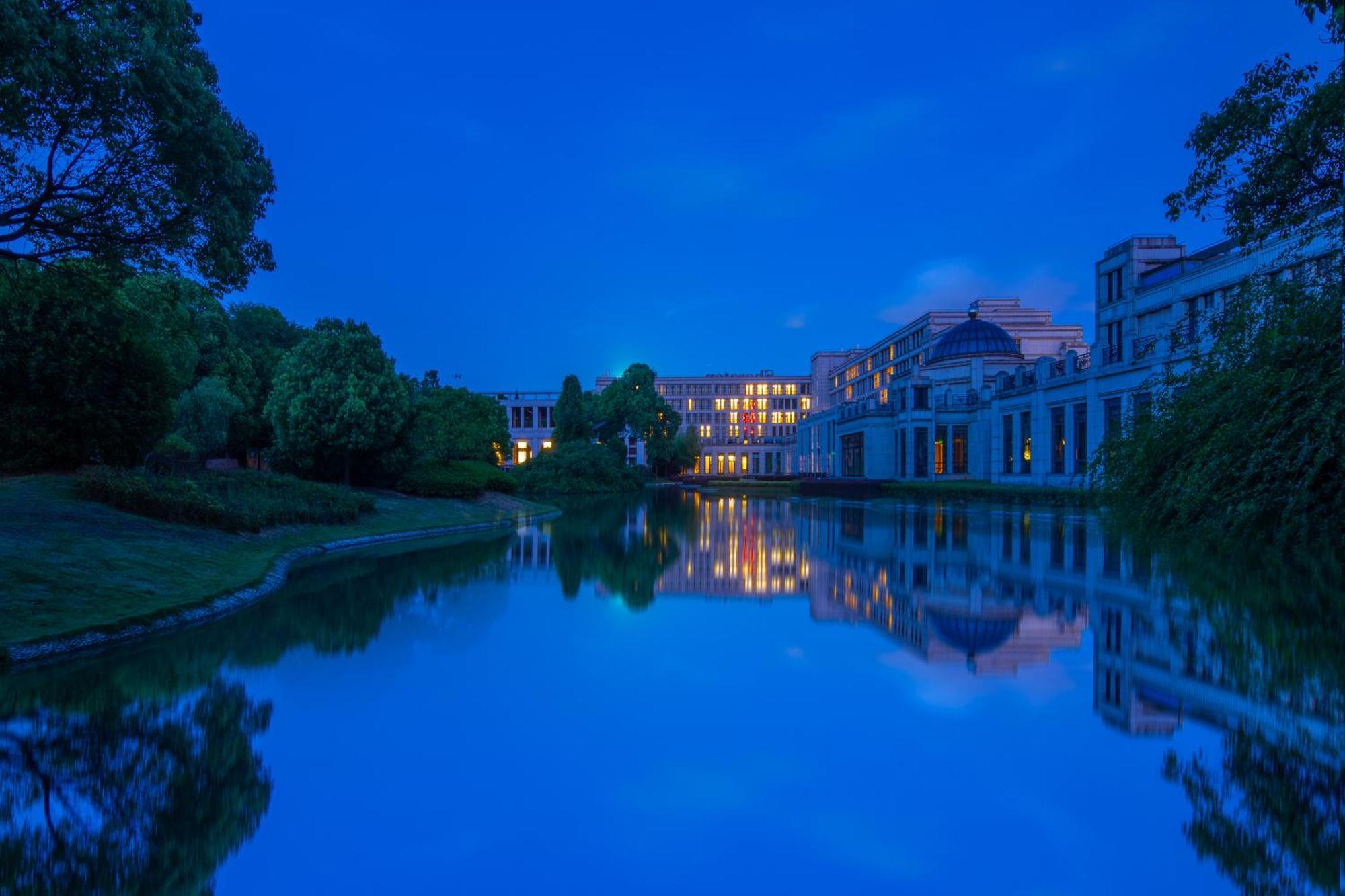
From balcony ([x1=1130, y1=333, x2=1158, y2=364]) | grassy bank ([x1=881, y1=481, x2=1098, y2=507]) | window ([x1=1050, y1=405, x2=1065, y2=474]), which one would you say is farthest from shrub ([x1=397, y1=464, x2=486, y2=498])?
window ([x1=1050, y1=405, x2=1065, y2=474])

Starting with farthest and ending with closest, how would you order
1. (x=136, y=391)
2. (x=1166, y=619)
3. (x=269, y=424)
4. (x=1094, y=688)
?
1. (x=269, y=424)
2. (x=136, y=391)
3. (x=1166, y=619)
4. (x=1094, y=688)

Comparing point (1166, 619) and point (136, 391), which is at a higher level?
point (136, 391)

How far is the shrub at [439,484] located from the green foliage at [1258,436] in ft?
79.3

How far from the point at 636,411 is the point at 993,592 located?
2510 inches

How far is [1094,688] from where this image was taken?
7.20 meters

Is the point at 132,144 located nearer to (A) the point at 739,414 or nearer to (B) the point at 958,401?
(B) the point at 958,401

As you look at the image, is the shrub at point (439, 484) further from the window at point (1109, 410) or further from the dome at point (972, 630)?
the window at point (1109, 410)

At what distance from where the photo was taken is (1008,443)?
50656mm

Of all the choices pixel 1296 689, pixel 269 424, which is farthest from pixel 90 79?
pixel 269 424

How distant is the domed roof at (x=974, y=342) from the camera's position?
61.6 metres

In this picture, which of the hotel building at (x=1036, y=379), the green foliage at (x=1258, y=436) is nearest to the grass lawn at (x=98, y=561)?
the green foliage at (x=1258, y=436)

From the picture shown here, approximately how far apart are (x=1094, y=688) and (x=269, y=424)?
1764 inches

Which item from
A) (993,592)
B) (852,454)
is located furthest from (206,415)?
(852,454)

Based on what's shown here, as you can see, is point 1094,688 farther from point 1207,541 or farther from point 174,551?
point 174,551
